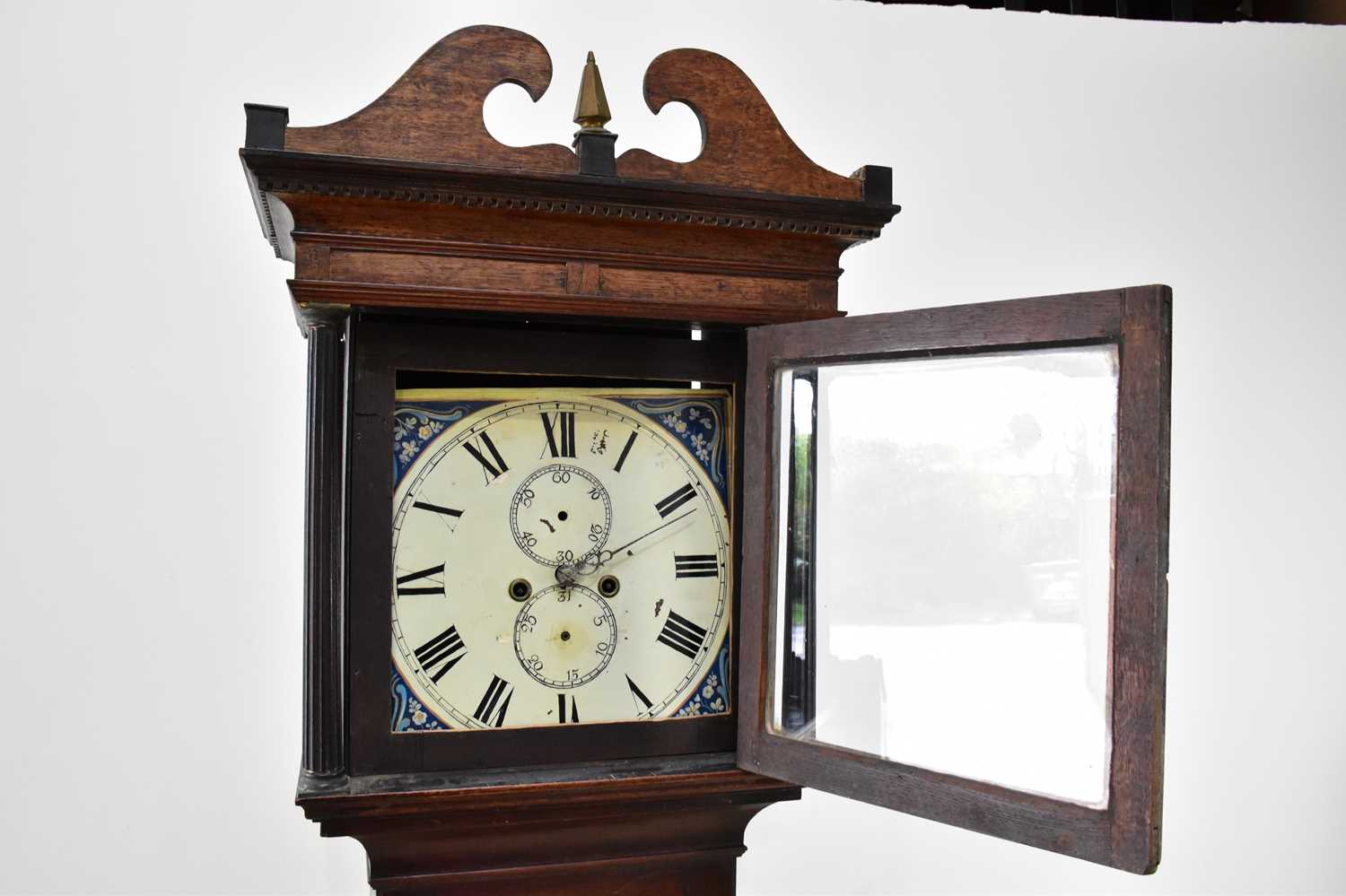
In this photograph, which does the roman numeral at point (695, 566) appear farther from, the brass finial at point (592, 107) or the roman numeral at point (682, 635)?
the brass finial at point (592, 107)

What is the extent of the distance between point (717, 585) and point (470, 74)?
68 centimetres

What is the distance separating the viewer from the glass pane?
1.25m

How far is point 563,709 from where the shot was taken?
1.50m

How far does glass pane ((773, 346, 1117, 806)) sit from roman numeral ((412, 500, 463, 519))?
1.27 ft

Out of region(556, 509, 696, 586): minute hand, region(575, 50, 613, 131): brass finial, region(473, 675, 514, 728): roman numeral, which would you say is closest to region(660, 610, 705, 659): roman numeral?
region(556, 509, 696, 586): minute hand

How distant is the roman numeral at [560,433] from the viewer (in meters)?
1.52

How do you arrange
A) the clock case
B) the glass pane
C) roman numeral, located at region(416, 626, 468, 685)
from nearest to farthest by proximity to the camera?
1. the glass pane
2. the clock case
3. roman numeral, located at region(416, 626, 468, 685)

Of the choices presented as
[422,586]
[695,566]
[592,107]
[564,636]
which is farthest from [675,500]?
[592,107]

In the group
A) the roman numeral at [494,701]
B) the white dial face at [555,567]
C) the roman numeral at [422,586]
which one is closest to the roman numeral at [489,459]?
the white dial face at [555,567]

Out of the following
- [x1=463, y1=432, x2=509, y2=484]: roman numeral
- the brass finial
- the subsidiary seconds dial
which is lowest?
the subsidiary seconds dial

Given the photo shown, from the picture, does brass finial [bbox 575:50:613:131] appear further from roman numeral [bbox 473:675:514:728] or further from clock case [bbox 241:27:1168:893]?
roman numeral [bbox 473:675:514:728]

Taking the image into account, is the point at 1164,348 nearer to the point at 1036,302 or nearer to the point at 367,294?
the point at 1036,302

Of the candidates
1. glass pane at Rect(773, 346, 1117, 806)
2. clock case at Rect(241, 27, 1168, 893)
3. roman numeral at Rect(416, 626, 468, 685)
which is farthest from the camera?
roman numeral at Rect(416, 626, 468, 685)

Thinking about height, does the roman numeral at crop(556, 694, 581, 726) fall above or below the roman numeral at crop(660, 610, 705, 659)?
below
